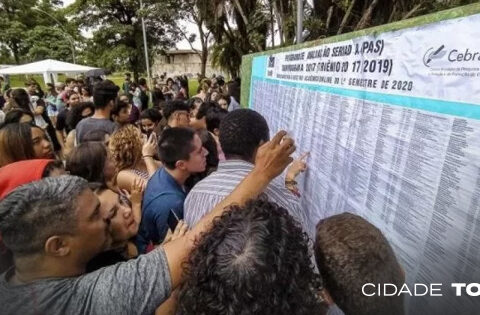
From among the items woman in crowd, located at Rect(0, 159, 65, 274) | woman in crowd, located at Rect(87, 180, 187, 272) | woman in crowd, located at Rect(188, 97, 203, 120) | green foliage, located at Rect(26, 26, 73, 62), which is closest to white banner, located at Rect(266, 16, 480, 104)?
woman in crowd, located at Rect(87, 180, 187, 272)

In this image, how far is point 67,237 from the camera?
4.13 feet

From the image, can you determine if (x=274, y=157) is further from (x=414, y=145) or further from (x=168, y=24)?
(x=168, y=24)

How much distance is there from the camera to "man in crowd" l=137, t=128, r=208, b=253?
2.27m

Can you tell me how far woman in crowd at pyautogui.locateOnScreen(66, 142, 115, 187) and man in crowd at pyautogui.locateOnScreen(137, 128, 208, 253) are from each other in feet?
0.94

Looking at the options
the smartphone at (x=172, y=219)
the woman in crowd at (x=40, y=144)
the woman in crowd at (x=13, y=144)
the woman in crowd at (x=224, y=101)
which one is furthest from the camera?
the woman in crowd at (x=224, y=101)

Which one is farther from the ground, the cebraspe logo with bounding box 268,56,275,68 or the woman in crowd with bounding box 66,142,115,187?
the cebraspe logo with bounding box 268,56,275,68

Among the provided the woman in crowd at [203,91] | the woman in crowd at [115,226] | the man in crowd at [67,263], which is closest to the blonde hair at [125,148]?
the woman in crowd at [115,226]

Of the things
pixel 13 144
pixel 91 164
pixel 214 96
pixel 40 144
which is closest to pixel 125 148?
pixel 91 164

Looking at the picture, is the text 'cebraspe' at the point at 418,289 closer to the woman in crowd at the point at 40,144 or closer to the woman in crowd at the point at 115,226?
the woman in crowd at the point at 115,226

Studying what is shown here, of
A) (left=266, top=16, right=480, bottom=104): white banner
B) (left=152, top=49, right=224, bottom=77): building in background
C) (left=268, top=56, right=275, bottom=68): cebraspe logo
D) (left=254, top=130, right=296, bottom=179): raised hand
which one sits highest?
(left=266, top=16, right=480, bottom=104): white banner

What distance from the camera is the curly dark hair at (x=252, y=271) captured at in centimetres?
86

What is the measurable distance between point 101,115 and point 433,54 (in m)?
3.52

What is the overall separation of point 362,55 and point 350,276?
115 cm

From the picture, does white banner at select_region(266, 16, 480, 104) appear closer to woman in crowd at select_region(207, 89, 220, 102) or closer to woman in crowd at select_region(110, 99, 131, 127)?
woman in crowd at select_region(110, 99, 131, 127)
